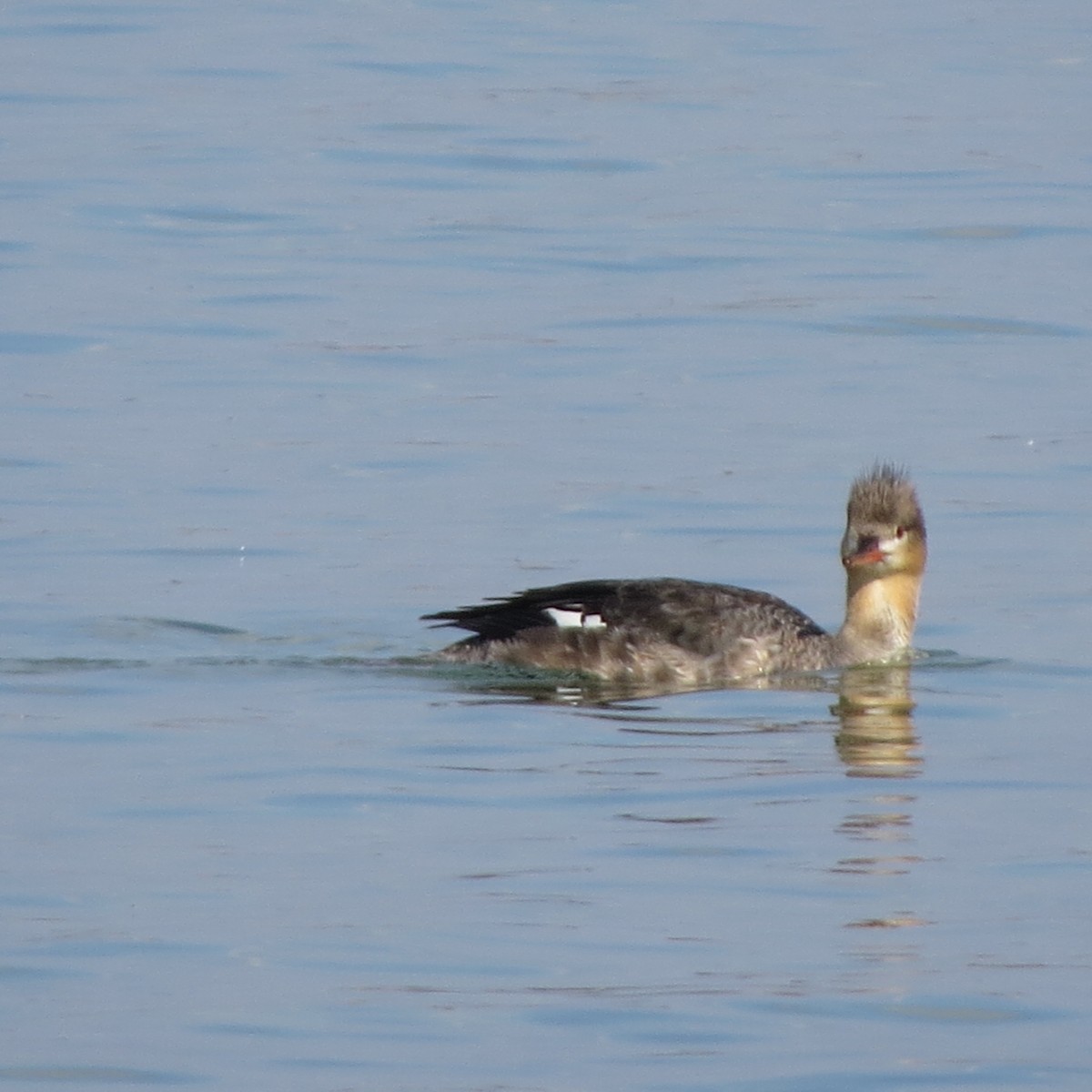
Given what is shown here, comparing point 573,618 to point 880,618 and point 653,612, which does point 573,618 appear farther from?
point 880,618

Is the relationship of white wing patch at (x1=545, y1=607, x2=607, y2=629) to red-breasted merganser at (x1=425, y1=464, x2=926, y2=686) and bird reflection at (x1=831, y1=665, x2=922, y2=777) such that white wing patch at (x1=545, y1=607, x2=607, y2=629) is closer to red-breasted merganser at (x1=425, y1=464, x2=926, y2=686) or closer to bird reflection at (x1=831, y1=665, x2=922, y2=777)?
red-breasted merganser at (x1=425, y1=464, x2=926, y2=686)

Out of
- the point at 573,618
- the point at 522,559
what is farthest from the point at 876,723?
the point at 522,559

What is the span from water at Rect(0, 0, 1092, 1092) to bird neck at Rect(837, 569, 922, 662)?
1.05 ft

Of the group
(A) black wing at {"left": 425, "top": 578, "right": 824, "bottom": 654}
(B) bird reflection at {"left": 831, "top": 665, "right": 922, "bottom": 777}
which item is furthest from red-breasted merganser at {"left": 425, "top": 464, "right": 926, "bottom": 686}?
(B) bird reflection at {"left": 831, "top": 665, "right": 922, "bottom": 777}

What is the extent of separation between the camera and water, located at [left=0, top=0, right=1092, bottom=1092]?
853 cm

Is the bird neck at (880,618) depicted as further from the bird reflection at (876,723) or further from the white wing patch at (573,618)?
the white wing patch at (573,618)

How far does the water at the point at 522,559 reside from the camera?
336 inches

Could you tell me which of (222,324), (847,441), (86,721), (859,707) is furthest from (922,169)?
(86,721)

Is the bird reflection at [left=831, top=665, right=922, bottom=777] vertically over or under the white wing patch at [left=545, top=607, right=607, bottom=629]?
under

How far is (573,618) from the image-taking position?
13203 mm

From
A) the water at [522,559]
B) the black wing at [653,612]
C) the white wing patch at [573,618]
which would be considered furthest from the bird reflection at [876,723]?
the white wing patch at [573,618]

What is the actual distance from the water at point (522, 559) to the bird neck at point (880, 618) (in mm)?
320

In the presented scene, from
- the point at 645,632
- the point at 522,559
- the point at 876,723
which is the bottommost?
the point at 876,723

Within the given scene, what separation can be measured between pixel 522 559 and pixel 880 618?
6.62 feet
